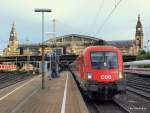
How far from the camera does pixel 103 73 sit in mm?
25359

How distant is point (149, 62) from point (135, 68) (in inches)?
551

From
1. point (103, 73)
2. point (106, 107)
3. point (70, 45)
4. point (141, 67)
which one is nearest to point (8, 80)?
point (141, 67)

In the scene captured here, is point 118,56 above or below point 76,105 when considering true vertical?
above

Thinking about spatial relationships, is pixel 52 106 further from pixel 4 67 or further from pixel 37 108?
pixel 4 67

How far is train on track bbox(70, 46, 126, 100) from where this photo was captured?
81.5 feet

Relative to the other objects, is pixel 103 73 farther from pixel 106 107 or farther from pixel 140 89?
pixel 140 89

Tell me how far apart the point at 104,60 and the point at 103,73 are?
3.66 feet

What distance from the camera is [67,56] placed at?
13575 centimetres

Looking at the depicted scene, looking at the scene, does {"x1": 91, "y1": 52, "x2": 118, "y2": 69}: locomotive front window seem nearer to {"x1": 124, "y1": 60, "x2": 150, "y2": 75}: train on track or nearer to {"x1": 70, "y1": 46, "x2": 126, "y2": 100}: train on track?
{"x1": 70, "y1": 46, "x2": 126, "y2": 100}: train on track

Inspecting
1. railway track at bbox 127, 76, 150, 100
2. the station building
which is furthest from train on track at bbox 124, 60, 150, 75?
the station building

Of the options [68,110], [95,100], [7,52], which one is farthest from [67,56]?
[68,110]

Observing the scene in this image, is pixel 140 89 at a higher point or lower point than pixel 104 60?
lower

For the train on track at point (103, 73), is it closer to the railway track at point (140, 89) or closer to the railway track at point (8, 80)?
the railway track at point (140, 89)

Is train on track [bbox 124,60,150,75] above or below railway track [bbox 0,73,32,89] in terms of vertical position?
above
